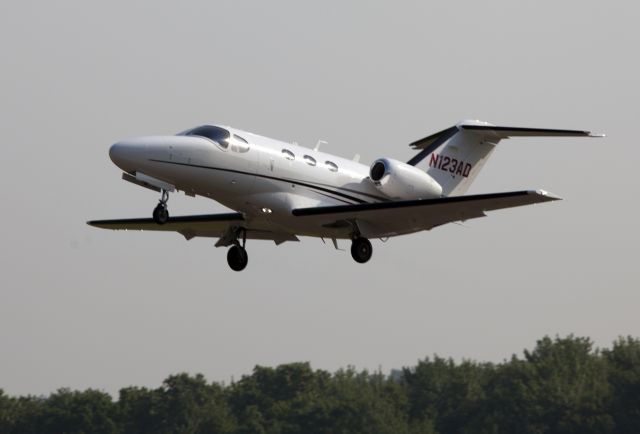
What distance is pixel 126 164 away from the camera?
24.5 meters

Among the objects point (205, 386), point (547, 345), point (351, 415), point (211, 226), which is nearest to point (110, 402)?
point (205, 386)

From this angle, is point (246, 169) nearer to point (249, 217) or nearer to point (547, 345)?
point (249, 217)

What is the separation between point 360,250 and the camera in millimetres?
27141

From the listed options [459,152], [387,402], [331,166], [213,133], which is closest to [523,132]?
[459,152]

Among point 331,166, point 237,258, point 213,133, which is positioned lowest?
point 237,258

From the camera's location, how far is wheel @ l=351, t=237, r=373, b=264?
27141mm

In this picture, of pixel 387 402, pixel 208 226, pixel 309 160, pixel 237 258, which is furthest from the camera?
pixel 387 402

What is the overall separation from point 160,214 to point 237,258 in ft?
11.2

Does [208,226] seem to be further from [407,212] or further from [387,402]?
[387,402]

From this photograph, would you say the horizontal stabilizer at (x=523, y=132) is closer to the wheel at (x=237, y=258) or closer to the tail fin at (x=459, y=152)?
the tail fin at (x=459, y=152)

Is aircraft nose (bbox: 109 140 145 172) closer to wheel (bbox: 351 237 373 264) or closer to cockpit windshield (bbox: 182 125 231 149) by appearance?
cockpit windshield (bbox: 182 125 231 149)

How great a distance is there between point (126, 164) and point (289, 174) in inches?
151

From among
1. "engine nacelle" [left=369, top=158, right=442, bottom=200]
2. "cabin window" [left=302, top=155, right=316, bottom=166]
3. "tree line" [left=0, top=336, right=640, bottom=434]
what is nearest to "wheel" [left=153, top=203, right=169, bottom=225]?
"cabin window" [left=302, top=155, right=316, bottom=166]

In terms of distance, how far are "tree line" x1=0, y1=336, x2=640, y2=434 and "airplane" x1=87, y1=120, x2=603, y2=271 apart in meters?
49.6
